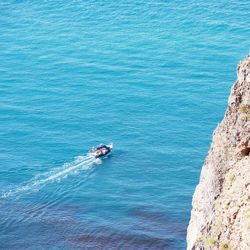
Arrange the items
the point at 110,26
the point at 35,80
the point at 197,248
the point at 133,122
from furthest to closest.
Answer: the point at 110,26, the point at 35,80, the point at 133,122, the point at 197,248

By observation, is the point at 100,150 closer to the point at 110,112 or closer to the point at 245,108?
the point at 110,112

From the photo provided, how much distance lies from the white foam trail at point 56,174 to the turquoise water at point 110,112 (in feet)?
0.73

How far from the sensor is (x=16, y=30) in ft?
411

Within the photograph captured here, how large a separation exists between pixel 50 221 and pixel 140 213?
11319mm

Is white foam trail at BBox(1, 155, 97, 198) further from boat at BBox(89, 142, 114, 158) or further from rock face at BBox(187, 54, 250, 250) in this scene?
rock face at BBox(187, 54, 250, 250)

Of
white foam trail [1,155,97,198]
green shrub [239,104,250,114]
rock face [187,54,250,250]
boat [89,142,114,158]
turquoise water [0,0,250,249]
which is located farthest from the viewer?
boat [89,142,114,158]

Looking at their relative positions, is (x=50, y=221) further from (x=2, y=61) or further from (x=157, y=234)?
(x=2, y=61)

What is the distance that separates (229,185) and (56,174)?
4729 cm

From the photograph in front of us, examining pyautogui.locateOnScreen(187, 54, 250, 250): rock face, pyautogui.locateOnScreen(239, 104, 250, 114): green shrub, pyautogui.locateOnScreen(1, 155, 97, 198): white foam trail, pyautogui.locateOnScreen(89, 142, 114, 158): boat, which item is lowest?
pyautogui.locateOnScreen(187, 54, 250, 250): rock face

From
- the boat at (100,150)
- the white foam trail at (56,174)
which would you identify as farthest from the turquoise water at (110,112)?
the boat at (100,150)

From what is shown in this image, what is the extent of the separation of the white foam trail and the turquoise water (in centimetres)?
22

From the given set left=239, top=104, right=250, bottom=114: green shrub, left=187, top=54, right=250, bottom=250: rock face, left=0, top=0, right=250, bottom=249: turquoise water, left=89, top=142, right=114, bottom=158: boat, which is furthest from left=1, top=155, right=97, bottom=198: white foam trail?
left=239, top=104, right=250, bottom=114: green shrub

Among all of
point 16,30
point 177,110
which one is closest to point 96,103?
point 177,110

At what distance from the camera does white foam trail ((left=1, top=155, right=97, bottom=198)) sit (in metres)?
62.2
